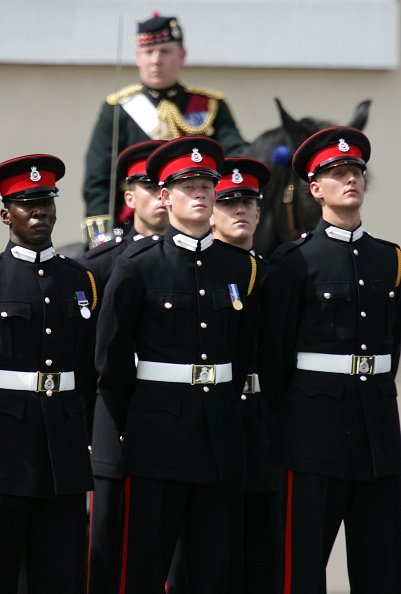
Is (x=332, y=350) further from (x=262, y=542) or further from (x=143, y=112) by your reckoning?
(x=143, y=112)

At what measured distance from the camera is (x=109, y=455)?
616cm

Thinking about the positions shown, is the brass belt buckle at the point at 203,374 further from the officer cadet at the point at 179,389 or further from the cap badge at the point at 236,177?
the cap badge at the point at 236,177

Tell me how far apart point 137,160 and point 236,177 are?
1.47ft

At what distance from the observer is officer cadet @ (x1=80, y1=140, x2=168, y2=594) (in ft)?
19.9

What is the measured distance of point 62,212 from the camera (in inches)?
400

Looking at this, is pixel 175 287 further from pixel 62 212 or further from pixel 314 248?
pixel 62 212

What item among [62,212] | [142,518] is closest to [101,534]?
[142,518]

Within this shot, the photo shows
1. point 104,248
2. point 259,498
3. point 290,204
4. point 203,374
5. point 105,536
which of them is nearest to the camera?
point 203,374

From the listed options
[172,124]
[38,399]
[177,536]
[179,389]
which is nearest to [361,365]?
[179,389]

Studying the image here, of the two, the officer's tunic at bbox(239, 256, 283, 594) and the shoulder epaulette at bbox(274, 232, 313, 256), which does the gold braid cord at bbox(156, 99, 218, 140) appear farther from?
the shoulder epaulette at bbox(274, 232, 313, 256)

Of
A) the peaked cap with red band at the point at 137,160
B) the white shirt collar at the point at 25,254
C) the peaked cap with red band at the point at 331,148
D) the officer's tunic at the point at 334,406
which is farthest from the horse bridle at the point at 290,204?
the white shirt collar at the point at 25,254

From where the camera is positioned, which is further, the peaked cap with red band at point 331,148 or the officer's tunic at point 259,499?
the officer's tunic at point 259,499

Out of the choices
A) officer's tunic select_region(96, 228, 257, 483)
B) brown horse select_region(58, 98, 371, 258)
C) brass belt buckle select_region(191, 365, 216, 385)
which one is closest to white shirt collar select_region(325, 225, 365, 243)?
officer's tunic select_region(96, 228, 257, 483)

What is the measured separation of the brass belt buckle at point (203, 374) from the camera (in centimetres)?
565
